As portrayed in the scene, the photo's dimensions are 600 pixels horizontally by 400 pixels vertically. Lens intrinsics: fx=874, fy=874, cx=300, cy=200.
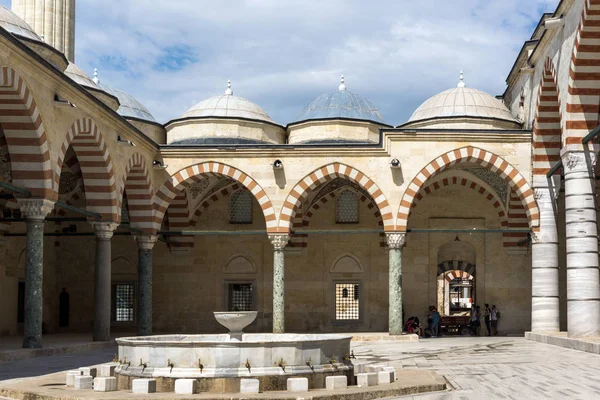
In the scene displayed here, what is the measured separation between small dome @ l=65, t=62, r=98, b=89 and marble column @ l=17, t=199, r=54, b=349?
835cm

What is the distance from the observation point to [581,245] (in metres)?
14.9

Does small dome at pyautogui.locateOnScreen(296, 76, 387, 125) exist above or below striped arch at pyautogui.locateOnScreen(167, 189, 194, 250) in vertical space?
above

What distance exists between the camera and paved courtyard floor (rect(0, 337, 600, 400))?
8.60 metres

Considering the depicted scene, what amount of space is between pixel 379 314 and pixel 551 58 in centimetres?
889

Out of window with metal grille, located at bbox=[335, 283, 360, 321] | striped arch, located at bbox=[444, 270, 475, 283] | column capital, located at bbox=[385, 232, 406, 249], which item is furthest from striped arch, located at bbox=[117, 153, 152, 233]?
striped arch, located at bbox=[444, 270, 475, 283]

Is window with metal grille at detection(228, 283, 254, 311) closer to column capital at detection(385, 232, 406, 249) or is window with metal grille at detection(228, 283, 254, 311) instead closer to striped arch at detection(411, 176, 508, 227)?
striped arch at detection(411, 176, 508, 227)

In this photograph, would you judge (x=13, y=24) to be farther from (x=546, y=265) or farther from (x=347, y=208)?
(x=546, y=265)

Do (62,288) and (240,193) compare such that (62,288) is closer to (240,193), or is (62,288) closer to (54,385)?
(240,193)

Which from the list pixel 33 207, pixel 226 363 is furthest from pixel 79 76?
pixel 226 363

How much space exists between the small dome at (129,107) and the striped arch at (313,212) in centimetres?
489

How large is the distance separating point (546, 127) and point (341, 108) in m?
6.22

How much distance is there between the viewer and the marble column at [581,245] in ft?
48.2

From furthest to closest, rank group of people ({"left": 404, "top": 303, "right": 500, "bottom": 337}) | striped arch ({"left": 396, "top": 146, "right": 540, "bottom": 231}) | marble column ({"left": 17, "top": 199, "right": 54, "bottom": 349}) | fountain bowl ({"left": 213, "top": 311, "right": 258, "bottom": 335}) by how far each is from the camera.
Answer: group of people ({"left": 404, "top": 303, "right": 500, "bottom": 337}) → striped arch ({"left": 396, "top": 146, "right": 540, "bottom": 231}) → marble column ({"left": 17, "top": 199, "right": 54, "bottom": 349}) → fountain bowl ({"left": 213, "top": 311, "right": 258, "bottom": 335})

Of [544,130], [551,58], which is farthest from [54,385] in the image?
[544,130]
